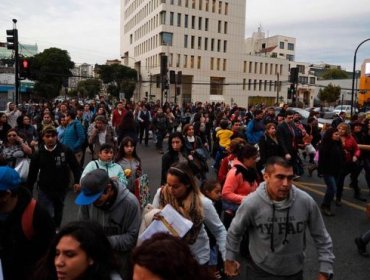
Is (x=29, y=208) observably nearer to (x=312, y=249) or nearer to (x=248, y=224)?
(x=248, y=224)

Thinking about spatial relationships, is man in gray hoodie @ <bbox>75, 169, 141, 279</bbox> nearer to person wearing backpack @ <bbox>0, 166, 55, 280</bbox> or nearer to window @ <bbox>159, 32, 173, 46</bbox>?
person wearing backpack @ <bbox>0, 166, 55, 280</bbox>

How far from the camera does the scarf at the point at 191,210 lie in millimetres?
3088

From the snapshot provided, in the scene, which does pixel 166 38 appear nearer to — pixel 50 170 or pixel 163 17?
pixel 163 17

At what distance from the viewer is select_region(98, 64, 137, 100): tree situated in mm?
68812

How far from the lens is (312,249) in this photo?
560 cm

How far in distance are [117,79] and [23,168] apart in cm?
6662

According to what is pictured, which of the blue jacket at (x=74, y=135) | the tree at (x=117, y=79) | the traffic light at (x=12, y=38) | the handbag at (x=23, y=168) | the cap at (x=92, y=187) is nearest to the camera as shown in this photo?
the cap at (x=92, y=187)

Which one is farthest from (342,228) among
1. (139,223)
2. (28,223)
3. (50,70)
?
(50,70)

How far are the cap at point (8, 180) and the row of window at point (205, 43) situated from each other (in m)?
69.2

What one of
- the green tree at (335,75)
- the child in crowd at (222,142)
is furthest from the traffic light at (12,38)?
the green tree at (335,75)

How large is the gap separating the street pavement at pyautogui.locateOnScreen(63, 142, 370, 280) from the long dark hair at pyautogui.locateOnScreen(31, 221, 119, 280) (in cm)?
266

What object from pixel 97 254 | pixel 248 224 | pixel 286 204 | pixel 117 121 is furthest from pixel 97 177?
pixel 117 121

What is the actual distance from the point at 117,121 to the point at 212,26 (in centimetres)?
6405

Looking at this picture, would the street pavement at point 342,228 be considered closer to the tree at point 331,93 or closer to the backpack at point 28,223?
the backpack at point 28,223
